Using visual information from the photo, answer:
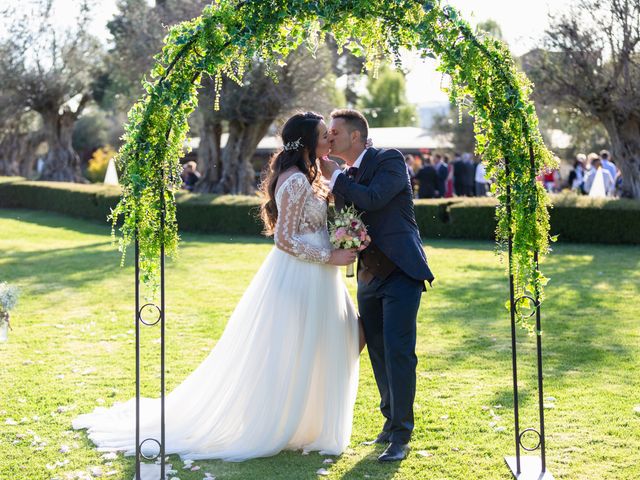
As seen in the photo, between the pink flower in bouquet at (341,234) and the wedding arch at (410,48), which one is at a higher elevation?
the wedding arch at (410,48)

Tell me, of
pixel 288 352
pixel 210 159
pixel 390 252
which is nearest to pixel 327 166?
pixel 390 252

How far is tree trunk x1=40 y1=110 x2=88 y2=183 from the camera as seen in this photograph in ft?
113

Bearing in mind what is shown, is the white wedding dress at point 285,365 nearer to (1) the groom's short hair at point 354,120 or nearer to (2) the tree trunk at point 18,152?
(1) the groom's short hair at point 354,120

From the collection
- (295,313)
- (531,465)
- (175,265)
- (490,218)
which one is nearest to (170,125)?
(295,313)

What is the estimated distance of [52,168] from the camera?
3475 cm

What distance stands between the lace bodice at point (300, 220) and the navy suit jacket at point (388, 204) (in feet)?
0.57

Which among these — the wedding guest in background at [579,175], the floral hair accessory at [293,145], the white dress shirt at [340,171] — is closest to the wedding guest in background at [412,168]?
the wedding guest in background at [579,175]

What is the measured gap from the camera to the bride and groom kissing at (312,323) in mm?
5453

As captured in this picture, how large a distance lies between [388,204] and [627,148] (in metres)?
16.3

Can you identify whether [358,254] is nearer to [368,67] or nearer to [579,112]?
[368,67]

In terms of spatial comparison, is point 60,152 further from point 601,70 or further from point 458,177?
point 601,70

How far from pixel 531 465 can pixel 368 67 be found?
2.70 meters

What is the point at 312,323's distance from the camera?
220 inches

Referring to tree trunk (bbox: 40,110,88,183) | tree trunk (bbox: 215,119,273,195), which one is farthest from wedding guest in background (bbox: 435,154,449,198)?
tree trunk (bbox: 40,110,88,183)
